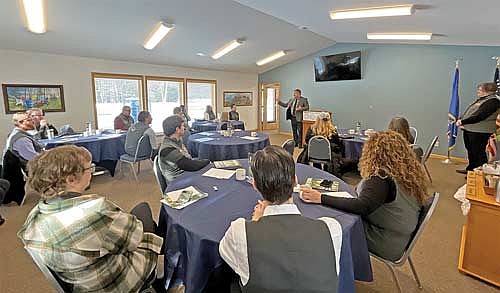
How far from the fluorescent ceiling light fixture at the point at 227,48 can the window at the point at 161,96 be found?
5.32 ft

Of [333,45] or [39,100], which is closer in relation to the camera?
[39,100]

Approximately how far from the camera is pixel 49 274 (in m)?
1.21

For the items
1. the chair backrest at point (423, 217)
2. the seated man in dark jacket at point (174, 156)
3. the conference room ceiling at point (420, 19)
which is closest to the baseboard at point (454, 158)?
the conference room ceiling at point (420, 19)

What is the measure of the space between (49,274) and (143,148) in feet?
11.7

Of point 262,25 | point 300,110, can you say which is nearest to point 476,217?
point 262,25

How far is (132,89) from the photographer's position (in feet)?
25.3

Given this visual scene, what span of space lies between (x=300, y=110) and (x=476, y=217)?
239 inches

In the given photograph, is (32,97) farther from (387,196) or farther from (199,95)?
(387,196)

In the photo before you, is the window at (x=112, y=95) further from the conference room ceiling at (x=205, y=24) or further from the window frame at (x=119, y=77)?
the conference room ceiling at (x=205, y=24)

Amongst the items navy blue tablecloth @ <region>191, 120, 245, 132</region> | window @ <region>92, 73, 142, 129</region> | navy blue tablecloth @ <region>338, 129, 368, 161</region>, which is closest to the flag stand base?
navy blue tablecloth @ <region>338, 129, 368, 161</region>

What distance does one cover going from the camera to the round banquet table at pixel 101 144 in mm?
4355

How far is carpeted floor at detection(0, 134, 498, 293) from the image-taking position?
7.00ft

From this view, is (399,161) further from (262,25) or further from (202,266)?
(262,25)

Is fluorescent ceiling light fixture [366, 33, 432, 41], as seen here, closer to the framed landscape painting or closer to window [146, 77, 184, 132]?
window [146, 77, 184, 132]
